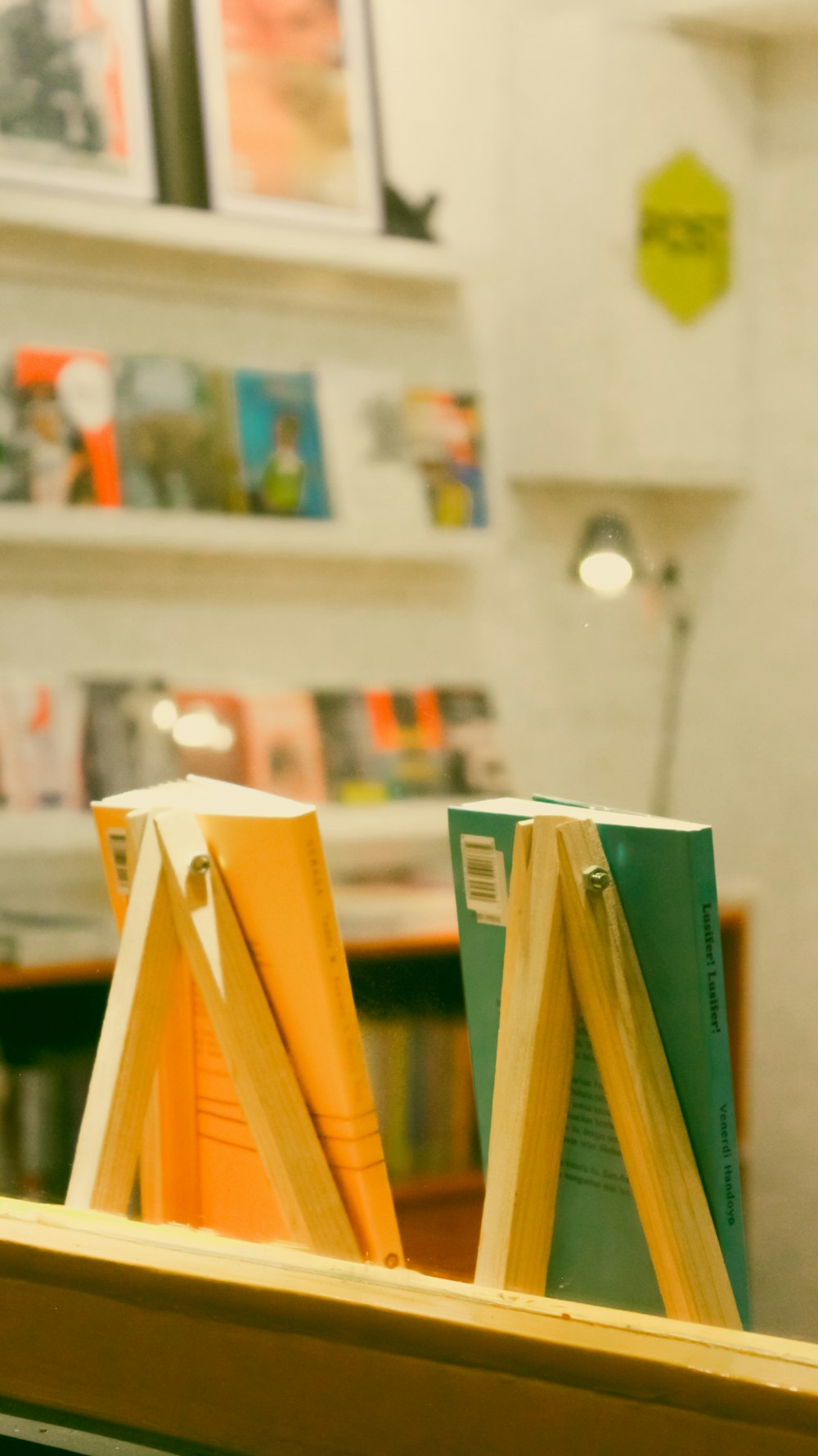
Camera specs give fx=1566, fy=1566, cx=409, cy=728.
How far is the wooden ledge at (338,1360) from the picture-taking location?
27.6 inches

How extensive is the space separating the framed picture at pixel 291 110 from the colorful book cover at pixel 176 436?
0.27 m

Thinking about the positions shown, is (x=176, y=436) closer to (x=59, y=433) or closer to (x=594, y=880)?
(x=59, y=433)

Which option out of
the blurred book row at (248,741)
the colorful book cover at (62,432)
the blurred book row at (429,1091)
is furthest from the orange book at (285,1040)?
the colorful book cover at (62,432)

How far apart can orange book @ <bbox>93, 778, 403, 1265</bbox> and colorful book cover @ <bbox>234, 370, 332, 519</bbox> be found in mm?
1559

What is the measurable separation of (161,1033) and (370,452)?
1.75m

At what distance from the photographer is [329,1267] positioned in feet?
2.81

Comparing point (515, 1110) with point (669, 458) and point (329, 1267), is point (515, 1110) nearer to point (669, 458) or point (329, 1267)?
point (329, 1267)

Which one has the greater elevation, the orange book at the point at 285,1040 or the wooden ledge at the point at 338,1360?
the orange book at the point at 285,1040

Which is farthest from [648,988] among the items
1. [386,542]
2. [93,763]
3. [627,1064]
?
[386,542]

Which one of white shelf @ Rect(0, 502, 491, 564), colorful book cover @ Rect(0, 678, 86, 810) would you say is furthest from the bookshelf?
white shelf @ Rect(0, 502, 491, 564)

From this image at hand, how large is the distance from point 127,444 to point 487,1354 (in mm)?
1856

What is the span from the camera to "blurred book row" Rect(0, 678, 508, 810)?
7.64 ft

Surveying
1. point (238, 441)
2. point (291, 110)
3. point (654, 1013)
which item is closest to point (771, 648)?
point (238, 441)

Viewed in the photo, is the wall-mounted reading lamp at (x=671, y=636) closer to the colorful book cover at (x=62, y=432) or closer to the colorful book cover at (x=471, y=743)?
the colorful book cover at (x=471, y=743)
